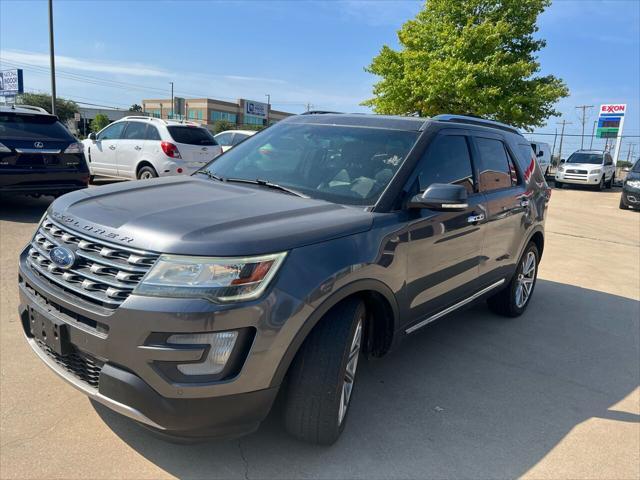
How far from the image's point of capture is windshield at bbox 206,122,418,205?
3.20 metres

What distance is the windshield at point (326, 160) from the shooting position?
3.20 m

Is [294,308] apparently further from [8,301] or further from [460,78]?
[460,78]

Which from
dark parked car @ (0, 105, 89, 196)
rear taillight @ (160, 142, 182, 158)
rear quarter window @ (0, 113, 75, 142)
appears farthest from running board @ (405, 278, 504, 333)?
rear taillight @ (160, 142, 182, 158)

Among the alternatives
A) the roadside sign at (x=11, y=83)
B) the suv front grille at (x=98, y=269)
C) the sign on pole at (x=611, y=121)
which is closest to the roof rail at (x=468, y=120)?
the suv front grille at (x=98, y=269)

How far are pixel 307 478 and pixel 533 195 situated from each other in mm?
3755

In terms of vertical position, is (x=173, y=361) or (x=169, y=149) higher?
(x=169, y=149)

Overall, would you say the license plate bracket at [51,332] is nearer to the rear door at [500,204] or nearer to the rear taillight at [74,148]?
the rear door at [500,204]

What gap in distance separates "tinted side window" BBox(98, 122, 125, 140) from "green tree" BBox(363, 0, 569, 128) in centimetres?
1589

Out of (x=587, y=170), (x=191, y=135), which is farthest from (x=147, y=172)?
(x=587, y=170)

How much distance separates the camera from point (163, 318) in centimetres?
211

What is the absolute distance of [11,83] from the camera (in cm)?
4272

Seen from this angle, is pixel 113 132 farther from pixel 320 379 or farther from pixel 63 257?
pixel 320 379

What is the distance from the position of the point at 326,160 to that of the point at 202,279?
1588 millimetres

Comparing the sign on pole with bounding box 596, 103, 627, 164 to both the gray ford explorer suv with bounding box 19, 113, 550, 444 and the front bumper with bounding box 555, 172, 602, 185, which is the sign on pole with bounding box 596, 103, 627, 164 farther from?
the gray ford explorer suv with bounding box 19, 113, 550, 444
